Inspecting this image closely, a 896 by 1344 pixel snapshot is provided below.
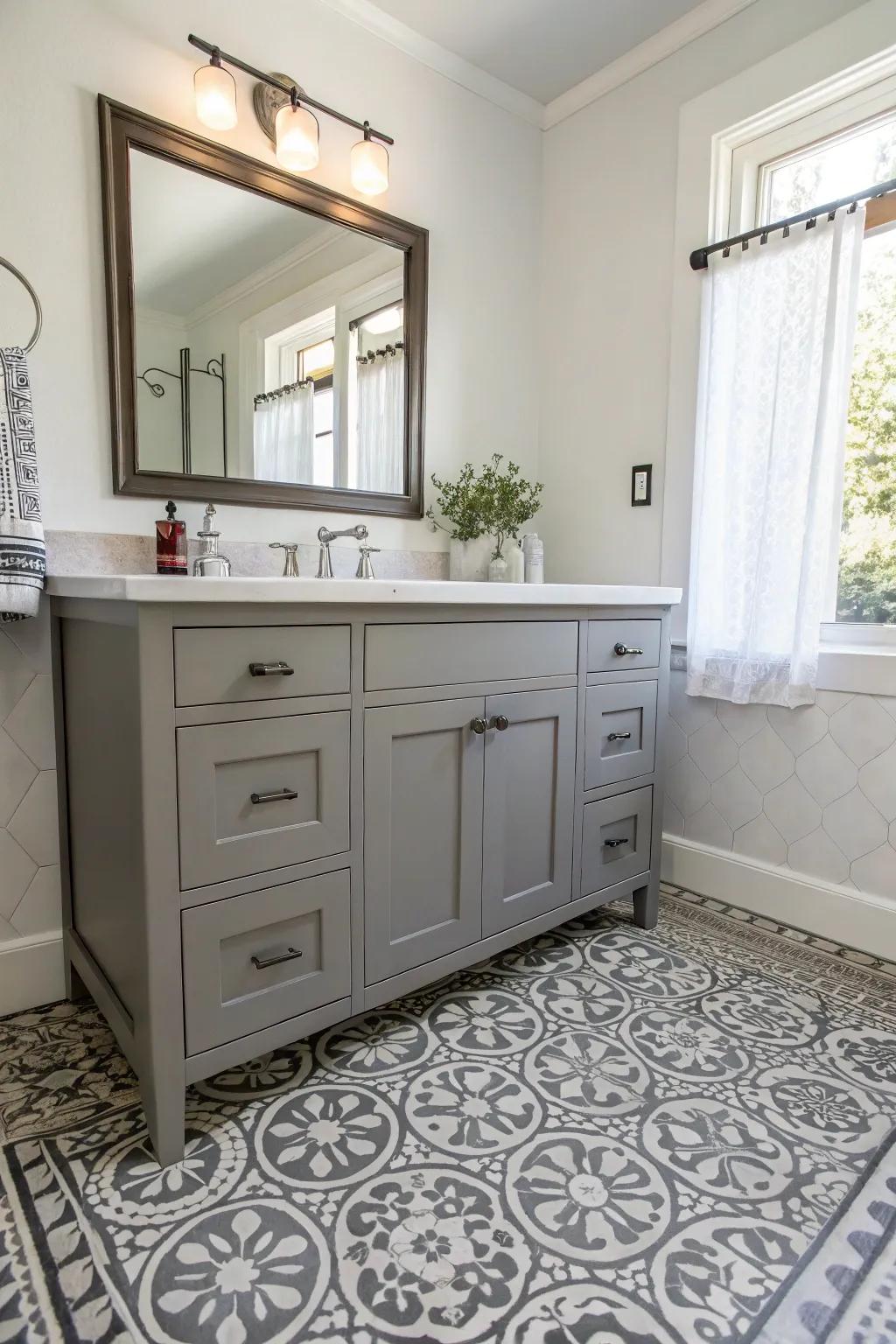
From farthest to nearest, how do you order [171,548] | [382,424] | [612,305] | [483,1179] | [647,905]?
[612,305] < [382,424] < [647,905] < [171,548] < [483,1179]

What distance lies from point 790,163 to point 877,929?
1.95 m

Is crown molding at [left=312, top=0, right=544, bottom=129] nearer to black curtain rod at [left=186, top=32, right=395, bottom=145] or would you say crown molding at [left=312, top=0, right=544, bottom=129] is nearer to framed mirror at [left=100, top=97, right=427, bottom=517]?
black curtain rod at [left=186, top=32, right=395, bottom=145]

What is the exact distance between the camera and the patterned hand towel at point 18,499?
1312 mm

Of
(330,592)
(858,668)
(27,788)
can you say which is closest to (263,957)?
(330,592)

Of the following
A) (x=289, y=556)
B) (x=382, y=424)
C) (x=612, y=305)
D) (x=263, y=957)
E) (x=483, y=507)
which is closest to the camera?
(x=263, y=957)

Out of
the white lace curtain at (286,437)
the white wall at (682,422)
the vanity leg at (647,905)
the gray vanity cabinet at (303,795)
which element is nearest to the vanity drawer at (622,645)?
the gray vanity cabinet at (303,795)

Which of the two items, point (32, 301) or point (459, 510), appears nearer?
point (32, 301)

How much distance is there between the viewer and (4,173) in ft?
4.61

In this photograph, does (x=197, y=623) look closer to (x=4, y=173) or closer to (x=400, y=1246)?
(x=400, y=1246)

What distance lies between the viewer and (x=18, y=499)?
4.36 ft

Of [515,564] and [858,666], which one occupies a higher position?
[515,564]

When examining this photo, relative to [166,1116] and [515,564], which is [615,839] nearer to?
[515,564]

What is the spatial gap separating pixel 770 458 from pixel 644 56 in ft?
4.11

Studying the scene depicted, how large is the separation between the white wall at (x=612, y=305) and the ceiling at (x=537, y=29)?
11 centimetres
